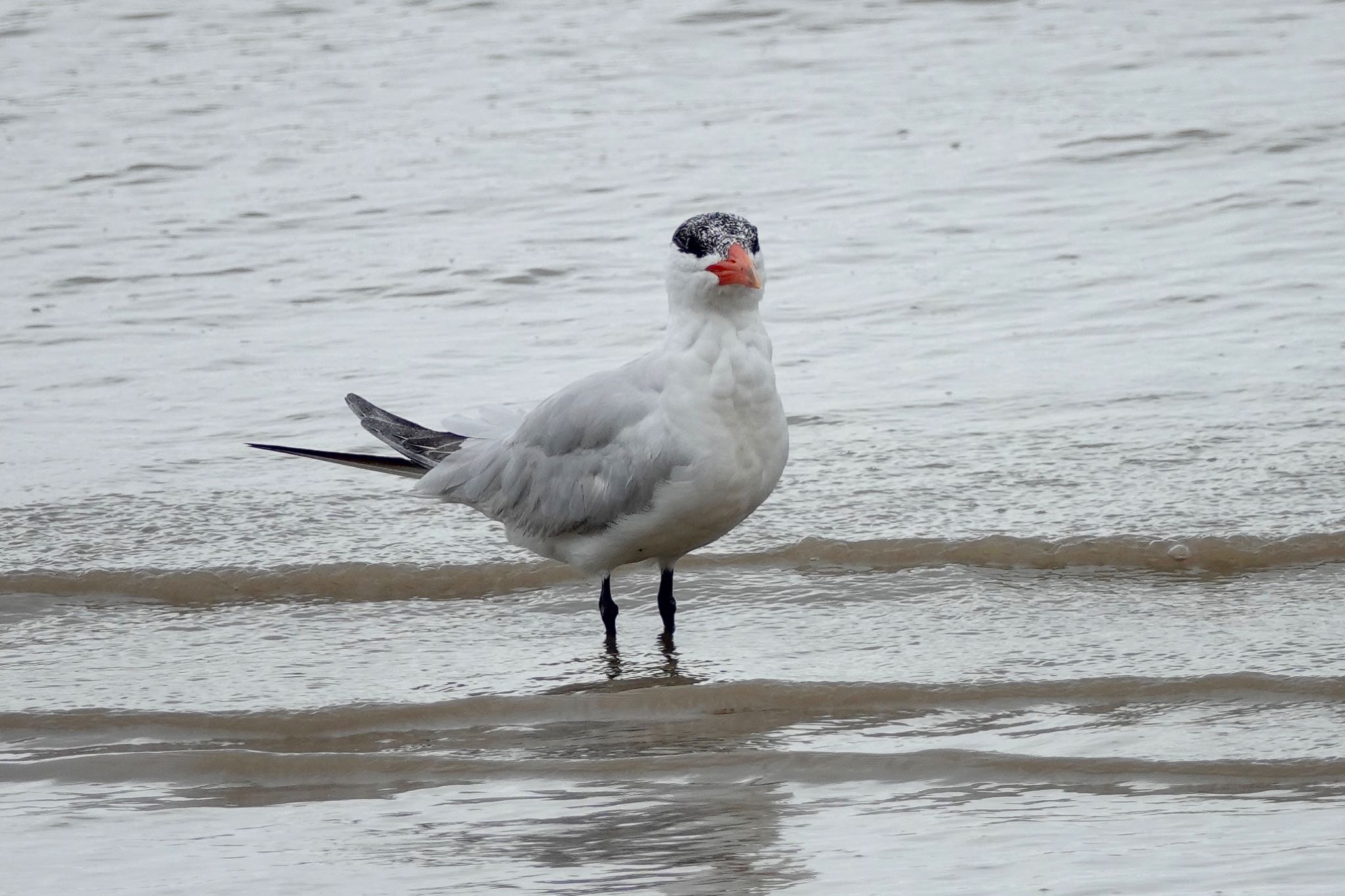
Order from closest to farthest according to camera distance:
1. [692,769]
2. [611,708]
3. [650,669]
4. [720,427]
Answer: [692,769] < [611,708] < [720,427] < [650,669]

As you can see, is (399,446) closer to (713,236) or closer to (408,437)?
(408,437)

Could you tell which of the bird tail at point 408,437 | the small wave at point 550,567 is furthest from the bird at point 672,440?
the small wave at point 550,567

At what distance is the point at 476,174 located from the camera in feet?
39.8

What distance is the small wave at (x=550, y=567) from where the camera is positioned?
5.98 meters

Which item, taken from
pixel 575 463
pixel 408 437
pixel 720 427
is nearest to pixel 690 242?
pixel 720 427

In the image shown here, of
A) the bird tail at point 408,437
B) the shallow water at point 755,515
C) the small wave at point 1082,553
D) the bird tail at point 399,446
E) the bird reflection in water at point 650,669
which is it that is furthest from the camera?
the bird tail at point 408,437

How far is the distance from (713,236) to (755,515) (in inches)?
65.5

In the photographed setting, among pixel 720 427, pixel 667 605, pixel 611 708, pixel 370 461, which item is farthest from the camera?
pixel 370 461

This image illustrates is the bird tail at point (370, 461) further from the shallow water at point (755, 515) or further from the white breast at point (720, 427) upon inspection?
the white breast at point (720, 427)

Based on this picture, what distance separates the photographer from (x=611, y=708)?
16.6ft

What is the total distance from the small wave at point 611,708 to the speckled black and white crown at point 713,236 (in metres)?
1.14

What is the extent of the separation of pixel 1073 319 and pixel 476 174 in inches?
185

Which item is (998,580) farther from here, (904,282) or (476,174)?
(476,174)

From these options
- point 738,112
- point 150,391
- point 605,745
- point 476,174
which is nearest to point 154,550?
point 150,391
